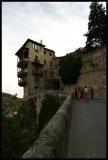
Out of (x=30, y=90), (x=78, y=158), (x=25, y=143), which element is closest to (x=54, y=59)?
(x=30, y=90)

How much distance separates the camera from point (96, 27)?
206ft

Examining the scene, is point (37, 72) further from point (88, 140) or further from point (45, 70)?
point (88, 140)

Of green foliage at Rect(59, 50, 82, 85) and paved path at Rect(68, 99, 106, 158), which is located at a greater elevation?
green foliage at Rect(59, 50, 82, 85)

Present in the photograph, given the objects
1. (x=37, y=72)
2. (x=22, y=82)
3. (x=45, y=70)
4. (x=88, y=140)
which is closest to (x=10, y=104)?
(x=88, y=140)

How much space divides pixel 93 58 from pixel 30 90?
21.7 metres

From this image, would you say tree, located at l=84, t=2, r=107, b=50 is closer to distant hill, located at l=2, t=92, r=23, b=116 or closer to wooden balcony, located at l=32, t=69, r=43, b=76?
wooden balcony, located at l=32, t=69, r=43, b=76

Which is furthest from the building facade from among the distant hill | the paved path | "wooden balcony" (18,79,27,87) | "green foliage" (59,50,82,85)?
the paved path

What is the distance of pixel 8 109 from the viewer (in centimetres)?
1667

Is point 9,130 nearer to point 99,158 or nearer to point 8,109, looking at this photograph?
point 8,109

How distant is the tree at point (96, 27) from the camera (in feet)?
205

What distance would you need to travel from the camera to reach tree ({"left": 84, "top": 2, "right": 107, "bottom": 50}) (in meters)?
62.3

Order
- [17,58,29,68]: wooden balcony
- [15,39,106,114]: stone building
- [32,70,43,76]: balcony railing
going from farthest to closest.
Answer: [32,70,43,76]: balcony railing → [17,58,29,68]: wooden balcony → [15,39,106,114]: stone building

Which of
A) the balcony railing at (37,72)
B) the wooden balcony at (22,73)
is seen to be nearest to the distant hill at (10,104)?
the wooden balcony at (22,73)

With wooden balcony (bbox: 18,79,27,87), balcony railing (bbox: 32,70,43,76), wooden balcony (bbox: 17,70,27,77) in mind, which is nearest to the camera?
wooden balcony (bbox: 18,79,27,87)
